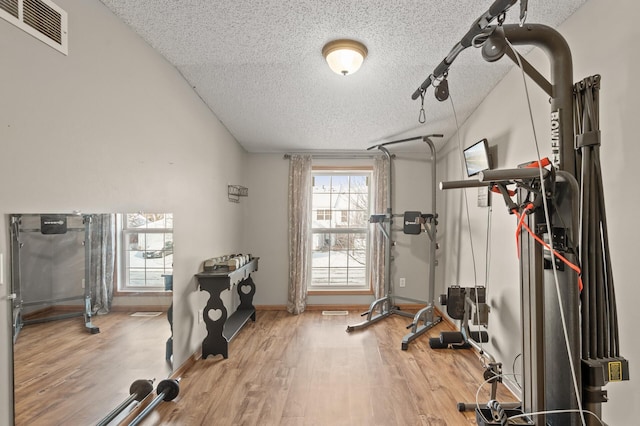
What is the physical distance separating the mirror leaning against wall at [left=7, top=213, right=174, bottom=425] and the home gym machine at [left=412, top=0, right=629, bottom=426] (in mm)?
1856

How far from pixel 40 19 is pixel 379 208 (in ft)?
11.8

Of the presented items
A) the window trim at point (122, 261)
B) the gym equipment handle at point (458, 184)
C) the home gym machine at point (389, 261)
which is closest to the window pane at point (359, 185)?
the home gym machine at point (389, 261)

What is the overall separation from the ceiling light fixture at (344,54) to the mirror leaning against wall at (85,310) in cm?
167

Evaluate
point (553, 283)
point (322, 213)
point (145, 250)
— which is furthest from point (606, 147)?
point (322, 213)

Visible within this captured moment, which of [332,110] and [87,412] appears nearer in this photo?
[87,412]

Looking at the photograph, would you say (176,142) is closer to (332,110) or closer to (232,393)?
(332,110)

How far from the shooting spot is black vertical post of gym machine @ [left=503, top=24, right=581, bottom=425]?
1.13 meters

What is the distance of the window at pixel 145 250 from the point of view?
6.26ft

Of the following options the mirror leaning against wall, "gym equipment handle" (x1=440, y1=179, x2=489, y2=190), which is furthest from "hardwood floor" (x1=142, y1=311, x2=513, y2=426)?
"gym equipment handle" (x1=440, y1=179, x2=489, y2=190)

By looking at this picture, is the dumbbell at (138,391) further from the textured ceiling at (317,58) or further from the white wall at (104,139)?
the textured ceiling at (317,58)

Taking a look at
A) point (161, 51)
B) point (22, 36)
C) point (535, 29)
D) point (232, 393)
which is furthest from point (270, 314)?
point (535, 29)

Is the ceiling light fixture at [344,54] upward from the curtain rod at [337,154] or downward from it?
upward

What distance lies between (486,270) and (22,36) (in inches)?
128

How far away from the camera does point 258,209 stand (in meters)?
4.32
